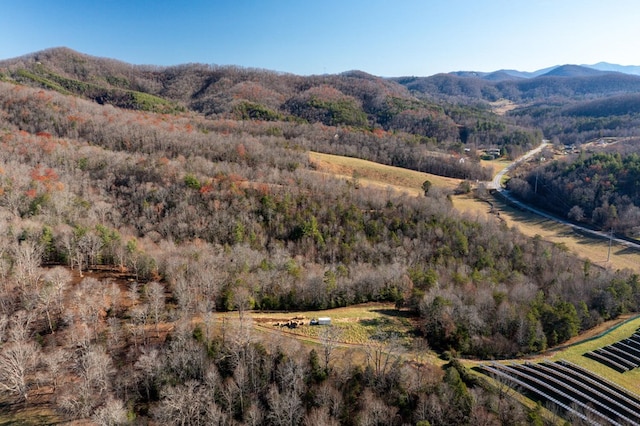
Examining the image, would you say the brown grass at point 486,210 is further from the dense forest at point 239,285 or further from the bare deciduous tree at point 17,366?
the bare deciduous tree at point 17,366

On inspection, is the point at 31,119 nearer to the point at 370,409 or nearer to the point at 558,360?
the point at 370,409

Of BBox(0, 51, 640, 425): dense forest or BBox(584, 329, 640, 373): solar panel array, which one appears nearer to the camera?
BBox(0, 51, 640, 425): dense forest

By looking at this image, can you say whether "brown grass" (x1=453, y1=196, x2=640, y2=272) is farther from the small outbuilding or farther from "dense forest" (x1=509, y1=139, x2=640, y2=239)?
the small outbuilding

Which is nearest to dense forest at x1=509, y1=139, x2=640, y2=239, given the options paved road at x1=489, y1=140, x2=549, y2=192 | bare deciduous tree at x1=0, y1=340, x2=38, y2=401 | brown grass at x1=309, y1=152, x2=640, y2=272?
paved road at x1=489, y1=140, x2=549, y2=192

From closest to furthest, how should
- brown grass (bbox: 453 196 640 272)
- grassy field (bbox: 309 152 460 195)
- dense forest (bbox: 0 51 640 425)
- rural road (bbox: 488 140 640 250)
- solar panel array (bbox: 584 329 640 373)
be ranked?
dense forest (bbox: 0 51 640 425) < solar panel array (bbox: 584 329 640 373) < brown grass (bbox: 453 196 640 272) < rural road (bbox: 488 140 640 250) < grassy field (bbox: 309 152 460 195)

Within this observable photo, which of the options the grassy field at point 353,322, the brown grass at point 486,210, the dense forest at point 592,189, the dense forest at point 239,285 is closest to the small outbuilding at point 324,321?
the grassy field at point 353,322

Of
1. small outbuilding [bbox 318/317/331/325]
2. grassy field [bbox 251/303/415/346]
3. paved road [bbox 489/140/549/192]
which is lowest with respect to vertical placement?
grassy field [bbox 251/303/415/346]

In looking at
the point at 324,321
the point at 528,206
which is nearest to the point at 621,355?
the point at 324,321

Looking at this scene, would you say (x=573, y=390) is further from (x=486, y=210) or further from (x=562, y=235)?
(x=486, y=210)
